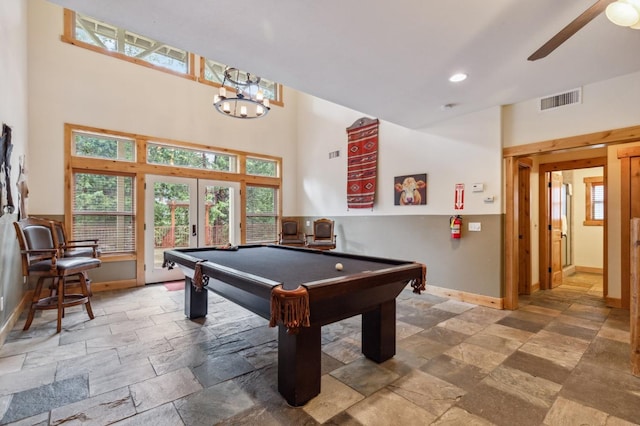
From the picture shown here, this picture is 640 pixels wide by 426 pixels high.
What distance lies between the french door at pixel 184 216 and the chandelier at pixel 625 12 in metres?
6.02

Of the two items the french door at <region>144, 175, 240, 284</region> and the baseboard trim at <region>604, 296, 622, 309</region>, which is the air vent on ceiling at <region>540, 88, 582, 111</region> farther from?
the french door at <region>144, 175, 240, 284</region>

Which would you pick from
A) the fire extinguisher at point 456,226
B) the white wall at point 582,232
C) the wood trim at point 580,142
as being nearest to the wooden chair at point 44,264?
the fire extinguisher at point 456,226

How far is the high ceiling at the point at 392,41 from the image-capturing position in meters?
2.23

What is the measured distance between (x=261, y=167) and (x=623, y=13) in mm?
6246

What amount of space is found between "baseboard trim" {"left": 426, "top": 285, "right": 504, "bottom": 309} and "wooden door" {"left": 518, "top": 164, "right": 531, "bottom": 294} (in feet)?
3.90

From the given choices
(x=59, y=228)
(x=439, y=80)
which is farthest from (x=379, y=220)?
(x=59, y=228)

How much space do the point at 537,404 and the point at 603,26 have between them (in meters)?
2.97

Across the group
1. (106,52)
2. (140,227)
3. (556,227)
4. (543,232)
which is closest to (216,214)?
(140,227)

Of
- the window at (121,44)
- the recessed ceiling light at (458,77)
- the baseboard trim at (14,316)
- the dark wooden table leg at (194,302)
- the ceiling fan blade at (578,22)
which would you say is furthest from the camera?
the window at (121,44)

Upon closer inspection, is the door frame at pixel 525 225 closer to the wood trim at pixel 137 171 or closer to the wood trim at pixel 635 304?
the wood trim at pixel 635 304

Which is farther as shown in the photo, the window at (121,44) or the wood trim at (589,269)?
the wood trim at (589,269)

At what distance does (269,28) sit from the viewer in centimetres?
247

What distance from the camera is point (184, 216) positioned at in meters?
5.94

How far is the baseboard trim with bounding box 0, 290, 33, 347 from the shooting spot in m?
2.91
